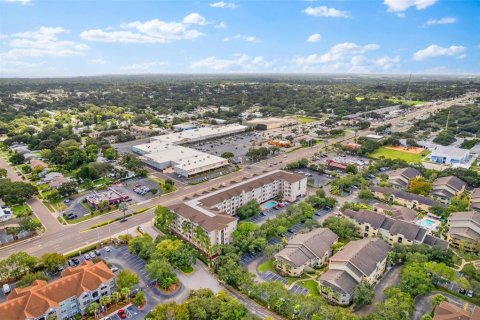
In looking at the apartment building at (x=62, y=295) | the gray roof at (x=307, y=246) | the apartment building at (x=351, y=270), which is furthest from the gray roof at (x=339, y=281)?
the apartment building at (x=62, y=295)

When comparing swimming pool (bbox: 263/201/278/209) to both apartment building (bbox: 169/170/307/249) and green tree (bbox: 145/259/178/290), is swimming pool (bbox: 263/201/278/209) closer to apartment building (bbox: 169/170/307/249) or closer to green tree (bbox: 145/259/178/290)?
apartment building (bbox: 169/170/307/249)

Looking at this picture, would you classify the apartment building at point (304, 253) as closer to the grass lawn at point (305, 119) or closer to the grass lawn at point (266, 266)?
the grass lawn at point (266, 266)

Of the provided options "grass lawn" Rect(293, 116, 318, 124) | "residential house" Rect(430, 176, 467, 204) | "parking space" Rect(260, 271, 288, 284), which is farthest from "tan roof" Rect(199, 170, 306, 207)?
"grass lawn" Rect(293, 116, 318, 124)

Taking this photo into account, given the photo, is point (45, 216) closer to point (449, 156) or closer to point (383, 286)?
point (383, 286)

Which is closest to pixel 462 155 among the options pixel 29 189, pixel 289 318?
pixel 289 318

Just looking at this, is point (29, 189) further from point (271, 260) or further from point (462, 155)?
point (462, 155)

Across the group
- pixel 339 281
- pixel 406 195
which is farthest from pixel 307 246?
pixel 406 195

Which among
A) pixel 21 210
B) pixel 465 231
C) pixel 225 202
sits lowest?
pixel 21 210
